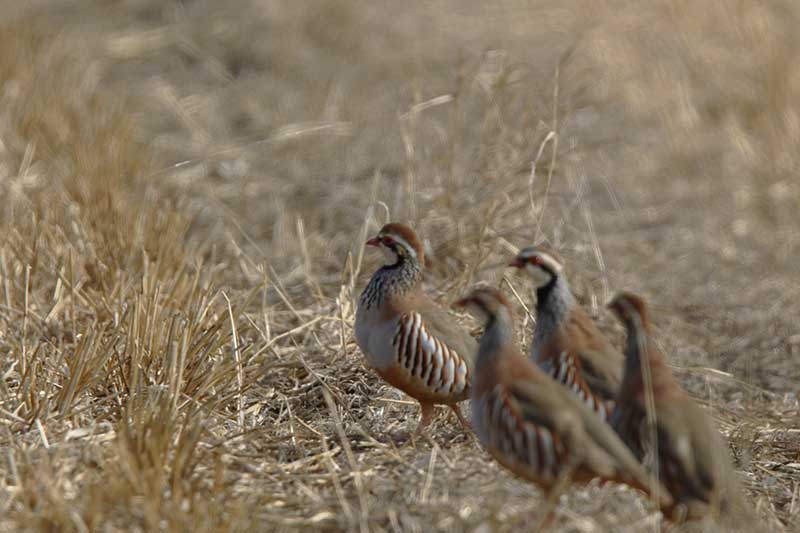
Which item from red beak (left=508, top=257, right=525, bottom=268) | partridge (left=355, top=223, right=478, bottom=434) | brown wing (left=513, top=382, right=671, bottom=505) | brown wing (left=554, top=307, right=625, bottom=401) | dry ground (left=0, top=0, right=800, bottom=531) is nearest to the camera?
brown wing (left=513, top=382, right=671, bottom=505)

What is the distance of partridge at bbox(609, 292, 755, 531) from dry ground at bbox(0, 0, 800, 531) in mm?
157

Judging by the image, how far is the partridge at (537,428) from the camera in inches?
132

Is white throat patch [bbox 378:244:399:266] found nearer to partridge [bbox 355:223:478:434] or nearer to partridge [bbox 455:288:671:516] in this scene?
partridge [bbox 355:223:478:434]

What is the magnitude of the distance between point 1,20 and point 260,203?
3965mm

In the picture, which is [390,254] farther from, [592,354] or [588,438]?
[588,438]

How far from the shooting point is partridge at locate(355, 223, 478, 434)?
14.8 ft

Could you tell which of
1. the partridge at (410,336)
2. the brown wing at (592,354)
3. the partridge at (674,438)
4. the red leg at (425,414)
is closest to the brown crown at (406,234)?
the partridge at (410,336)

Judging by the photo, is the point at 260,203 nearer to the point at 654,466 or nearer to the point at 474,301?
the point at 474,301

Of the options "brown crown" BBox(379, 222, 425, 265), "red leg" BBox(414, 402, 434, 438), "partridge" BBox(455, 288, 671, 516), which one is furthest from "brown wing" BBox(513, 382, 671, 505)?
"brown crown" BBox(379, 222, 425, 265)

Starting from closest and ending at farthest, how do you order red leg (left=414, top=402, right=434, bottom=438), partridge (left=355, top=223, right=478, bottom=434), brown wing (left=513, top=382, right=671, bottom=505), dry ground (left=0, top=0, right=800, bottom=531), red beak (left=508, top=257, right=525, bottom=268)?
brown wing (left=513, top=382, right=671, bottom=505), dry ground (left=0, top=0, right=800, bottom=531), red beak (left=508, top=257, right=525, bottom=268), partridge (left=355, top=223, right=478, bottom=434), red leg (left=414, top=402, right=434, bottom=438)

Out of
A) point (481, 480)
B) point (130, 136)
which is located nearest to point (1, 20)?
point (130, 136)

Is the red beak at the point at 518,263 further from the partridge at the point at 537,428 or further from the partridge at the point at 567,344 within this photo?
the partridge at the point at 537,428

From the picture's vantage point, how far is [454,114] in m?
6.15

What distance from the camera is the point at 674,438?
346cm
